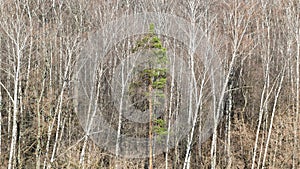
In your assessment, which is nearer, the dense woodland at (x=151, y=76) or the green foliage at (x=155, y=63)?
the dense woodland at (x=151, y=76)

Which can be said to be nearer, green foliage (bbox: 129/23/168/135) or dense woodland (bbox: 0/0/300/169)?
dense woodland (bbox: 0/0/300/169)

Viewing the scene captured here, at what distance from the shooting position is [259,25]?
48.8ft

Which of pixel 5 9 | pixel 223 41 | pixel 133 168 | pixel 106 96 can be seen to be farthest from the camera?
pixel 106 96

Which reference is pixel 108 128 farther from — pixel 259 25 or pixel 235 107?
pixel 259 25

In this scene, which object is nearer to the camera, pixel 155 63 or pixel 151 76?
pixel 155 63

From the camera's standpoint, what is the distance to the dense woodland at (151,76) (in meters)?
12.0

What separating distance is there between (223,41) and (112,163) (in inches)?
287

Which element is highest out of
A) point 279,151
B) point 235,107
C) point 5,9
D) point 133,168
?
point 5,9

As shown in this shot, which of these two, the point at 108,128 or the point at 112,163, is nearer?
the point at 112,163

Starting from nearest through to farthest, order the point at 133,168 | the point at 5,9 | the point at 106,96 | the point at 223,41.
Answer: the point at 5,9
the point at 223,41
the point at 133,168
the point at 106,96

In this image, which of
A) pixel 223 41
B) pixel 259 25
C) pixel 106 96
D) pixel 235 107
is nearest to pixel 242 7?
pixel 223 41

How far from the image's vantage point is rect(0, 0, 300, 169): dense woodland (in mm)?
11992

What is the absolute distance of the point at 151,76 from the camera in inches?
574

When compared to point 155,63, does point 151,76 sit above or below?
below
